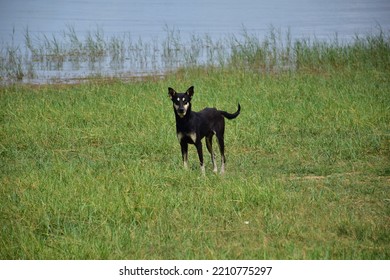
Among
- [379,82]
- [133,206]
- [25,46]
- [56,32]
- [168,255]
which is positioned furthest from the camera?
[56,32]

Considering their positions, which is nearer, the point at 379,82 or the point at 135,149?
the point at 135,149

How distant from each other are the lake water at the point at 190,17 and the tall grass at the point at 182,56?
2.92ft

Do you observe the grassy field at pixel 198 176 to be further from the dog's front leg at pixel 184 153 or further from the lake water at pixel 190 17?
the lake water at pixel 190 17

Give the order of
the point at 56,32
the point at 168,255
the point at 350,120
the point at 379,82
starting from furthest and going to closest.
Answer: the point at 56,32 → the point at 379,82 → the point at 350,120 → the point at 168,255

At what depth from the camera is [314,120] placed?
13492 mm

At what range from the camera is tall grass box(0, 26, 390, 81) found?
1986 centimetres

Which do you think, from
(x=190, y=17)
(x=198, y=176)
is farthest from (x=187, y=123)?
(x=190, y=17)

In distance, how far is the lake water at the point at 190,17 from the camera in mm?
29062

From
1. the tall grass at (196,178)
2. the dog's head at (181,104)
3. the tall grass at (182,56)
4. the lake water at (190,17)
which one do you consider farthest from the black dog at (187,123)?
the lake water at (190,17)

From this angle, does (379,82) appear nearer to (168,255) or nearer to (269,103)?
(269,103)

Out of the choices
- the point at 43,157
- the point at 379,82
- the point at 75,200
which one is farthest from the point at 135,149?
the point at 379,82

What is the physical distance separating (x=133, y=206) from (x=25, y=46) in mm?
17387

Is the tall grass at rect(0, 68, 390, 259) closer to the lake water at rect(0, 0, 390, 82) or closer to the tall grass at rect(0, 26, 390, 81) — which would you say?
the tall grass at rect(0, 26, 390, 81)

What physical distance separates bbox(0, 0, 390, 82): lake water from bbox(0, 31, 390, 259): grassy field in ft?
24.4
